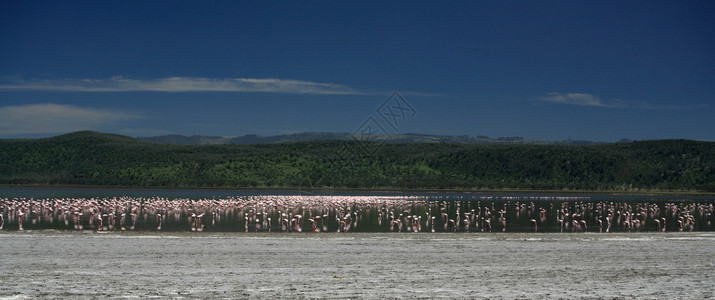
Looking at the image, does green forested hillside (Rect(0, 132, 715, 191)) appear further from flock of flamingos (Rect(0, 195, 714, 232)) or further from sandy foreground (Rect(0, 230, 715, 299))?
sandy foreground (Rect(0, 230, 715, 299))

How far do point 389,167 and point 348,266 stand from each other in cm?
8496

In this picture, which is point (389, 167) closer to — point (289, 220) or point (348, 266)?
point (289, 220)

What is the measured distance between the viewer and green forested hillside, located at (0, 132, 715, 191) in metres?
88.9

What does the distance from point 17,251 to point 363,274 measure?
863 cm

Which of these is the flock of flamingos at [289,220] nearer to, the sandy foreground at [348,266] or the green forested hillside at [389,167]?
the sandy foreground at [348,266]

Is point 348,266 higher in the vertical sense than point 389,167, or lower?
lower

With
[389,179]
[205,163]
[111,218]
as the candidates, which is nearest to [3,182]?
[205,163]

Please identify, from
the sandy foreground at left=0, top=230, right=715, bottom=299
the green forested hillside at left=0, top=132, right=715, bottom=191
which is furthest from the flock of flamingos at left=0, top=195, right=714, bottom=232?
the green forested hillside at left=0, top=132, right=715, bottom=191

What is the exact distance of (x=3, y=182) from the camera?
9256 centimetres

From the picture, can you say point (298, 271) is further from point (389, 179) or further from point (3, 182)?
point (3, 182)

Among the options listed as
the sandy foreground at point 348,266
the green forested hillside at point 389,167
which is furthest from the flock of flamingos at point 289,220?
the green forested hillside at point 389,167

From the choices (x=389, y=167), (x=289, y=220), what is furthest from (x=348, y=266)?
(x=389, y=167)

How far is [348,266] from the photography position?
14797mm

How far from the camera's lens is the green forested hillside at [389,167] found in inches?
3501
